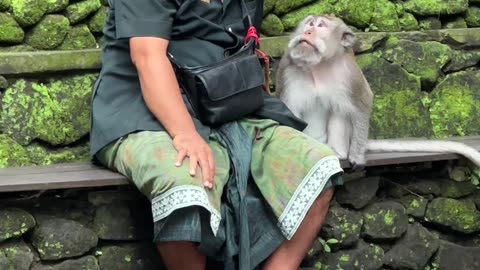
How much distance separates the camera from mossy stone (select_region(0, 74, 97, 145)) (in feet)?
13.2

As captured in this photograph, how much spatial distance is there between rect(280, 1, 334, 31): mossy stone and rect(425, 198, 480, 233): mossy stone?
107cm

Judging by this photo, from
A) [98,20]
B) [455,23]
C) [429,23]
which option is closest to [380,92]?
[429,23]

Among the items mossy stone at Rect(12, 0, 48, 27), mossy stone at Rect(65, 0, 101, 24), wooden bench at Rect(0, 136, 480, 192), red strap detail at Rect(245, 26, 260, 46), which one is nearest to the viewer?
wooden bench at Rect(0, 136, 480, 192)

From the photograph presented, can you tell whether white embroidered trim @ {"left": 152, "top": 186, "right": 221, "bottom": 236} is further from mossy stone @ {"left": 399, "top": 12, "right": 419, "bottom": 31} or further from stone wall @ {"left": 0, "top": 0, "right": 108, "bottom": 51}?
mossy stone @ {"left": 399, "top": 12, "right": 419, "bottom": 31}

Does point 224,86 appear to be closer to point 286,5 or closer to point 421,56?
point 286,5

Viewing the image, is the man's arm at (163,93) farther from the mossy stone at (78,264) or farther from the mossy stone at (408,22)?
the mossy stone at (408,22)

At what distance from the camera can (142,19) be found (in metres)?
3.64

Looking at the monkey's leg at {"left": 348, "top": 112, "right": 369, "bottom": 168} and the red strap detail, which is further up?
the red strap detail

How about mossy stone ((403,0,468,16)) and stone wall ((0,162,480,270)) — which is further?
mossy stone ((403,0,468,16))

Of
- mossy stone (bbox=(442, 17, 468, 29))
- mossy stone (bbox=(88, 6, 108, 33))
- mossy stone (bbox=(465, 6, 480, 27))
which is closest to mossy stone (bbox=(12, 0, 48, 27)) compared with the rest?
mossy stone (bbox=(88, 6, 108, 33))

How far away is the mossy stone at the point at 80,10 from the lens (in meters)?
4.20

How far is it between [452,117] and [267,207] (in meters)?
1.58

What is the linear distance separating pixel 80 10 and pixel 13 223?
1038mm

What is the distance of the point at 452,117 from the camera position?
4.92 meters
